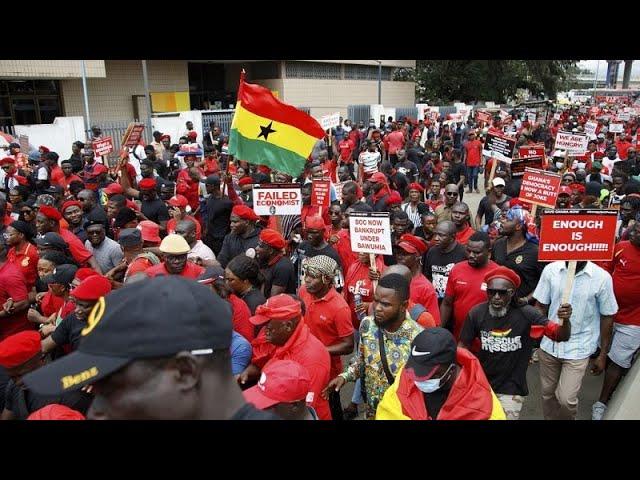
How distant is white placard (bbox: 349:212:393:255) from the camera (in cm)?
512

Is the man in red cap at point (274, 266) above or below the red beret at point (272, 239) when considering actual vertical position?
below

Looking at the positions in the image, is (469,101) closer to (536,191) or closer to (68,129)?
(68,129)

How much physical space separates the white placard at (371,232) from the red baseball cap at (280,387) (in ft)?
7.78

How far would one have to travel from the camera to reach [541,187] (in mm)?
7004

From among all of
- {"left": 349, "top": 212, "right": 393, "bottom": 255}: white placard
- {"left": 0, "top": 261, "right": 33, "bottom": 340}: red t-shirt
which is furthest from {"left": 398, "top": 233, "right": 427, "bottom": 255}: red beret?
{"left": 0, "top": 261, "right": 33, "bottom": 340}: red t-shirt

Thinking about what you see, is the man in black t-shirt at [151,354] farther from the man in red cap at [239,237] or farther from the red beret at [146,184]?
the red beret at [146,184]

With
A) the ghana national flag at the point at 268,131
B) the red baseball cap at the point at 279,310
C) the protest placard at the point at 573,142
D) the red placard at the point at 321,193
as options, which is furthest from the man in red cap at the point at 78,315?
the protest placard at the point at 573,142

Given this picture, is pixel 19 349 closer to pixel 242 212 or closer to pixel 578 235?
pixel 242 212

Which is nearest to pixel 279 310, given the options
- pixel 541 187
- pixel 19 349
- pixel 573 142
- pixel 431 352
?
pixel 431 352

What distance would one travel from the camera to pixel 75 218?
6602 mm

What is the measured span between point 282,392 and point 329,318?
61.2 inches

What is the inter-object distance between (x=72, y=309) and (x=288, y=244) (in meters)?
3.42

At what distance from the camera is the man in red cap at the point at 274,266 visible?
5242 mm
